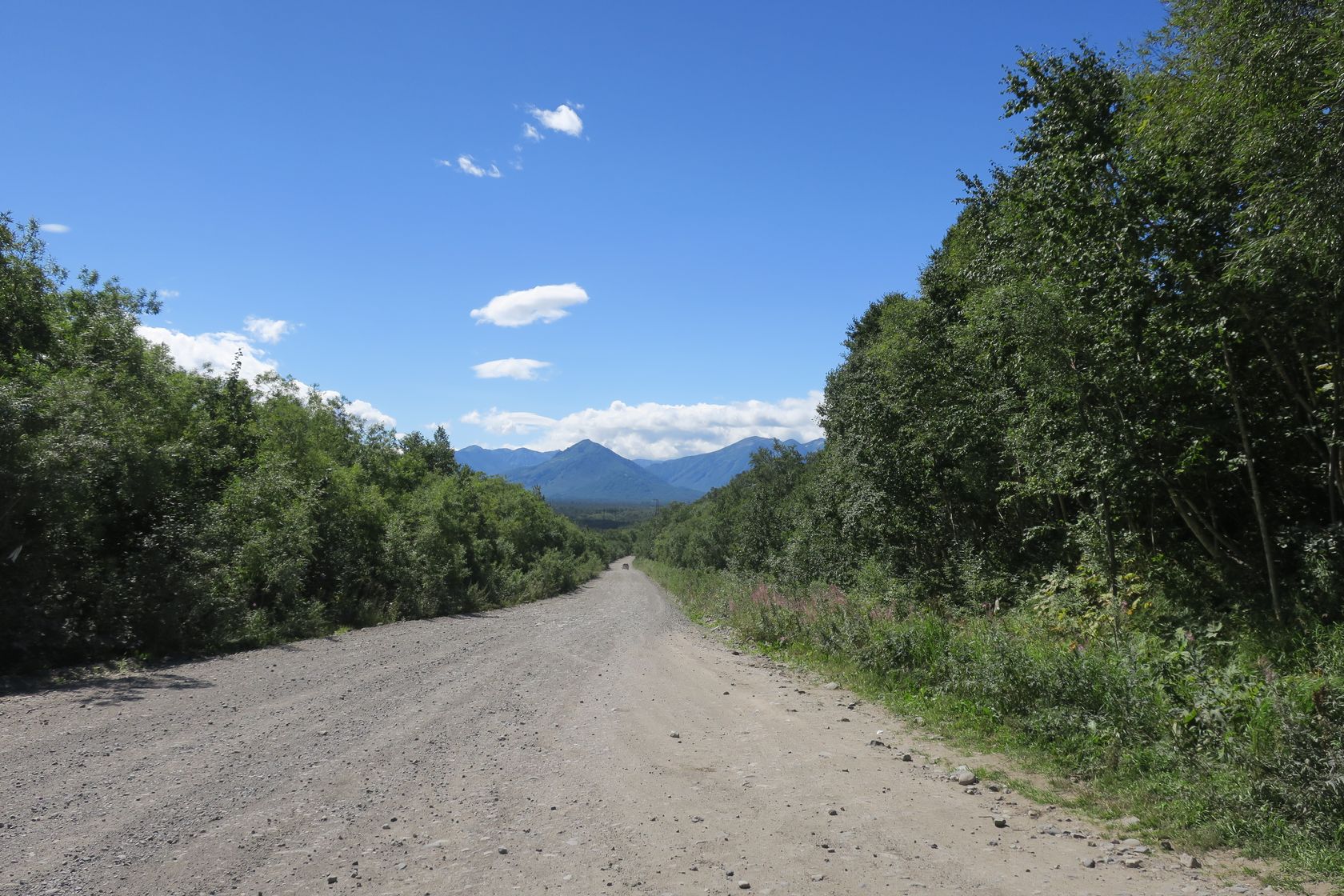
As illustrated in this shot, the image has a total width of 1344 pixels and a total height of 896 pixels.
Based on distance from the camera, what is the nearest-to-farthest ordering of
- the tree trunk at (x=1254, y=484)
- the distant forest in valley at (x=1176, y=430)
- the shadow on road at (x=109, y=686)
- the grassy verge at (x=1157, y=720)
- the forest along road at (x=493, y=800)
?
the forest along road at (x=493, y=800)
the grassy verge at (x=1157, y=720)
the distant forest in valley at (x=1176, y=430)
the tree trunk at (x=1254, y=484)
the shadow on road at (x=109, y=686)

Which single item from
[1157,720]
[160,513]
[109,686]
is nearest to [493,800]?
[1157,720]

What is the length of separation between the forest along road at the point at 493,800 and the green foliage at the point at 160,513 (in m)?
3.08

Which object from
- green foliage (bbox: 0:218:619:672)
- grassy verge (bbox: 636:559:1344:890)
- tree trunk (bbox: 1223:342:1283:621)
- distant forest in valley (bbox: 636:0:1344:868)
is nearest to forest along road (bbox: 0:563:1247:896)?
grassy verge (bbox: 636:559:1344:890)

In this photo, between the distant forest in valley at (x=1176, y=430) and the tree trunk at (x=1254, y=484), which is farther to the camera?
the tree trunk at (x=1254, y=484)

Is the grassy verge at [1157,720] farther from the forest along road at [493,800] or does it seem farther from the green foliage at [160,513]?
the green foliage at [160,513]

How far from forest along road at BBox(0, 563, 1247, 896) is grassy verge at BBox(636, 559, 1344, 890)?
2.38 feet

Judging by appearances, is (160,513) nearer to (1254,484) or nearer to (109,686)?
(109,686)

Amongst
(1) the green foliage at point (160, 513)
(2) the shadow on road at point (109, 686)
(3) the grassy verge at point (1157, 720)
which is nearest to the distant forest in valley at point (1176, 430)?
(3) the grassy verge at point (1157, 720)

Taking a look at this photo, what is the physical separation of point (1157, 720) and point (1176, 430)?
419 cm

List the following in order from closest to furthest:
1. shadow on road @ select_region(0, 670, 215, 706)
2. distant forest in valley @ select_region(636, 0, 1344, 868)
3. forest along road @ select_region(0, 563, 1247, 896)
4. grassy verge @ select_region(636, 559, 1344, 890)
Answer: forest along road @ select_region(0, 563, 1247, 896) → grassy verge @ select_region(636, 559, 1344, 890) → distant forest in valley @ select_region(636, 0, 1344, 868) → shadow on road @ select_region(0, 670, 215, 706)

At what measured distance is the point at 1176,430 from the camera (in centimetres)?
897

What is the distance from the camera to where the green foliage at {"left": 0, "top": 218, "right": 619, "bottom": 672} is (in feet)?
37.6

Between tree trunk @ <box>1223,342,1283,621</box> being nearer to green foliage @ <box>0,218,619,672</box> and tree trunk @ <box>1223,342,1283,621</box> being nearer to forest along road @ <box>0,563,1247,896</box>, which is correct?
forest along road @ <box>0,563,1247,896</box>

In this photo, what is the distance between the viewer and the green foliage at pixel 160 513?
11.5 m
